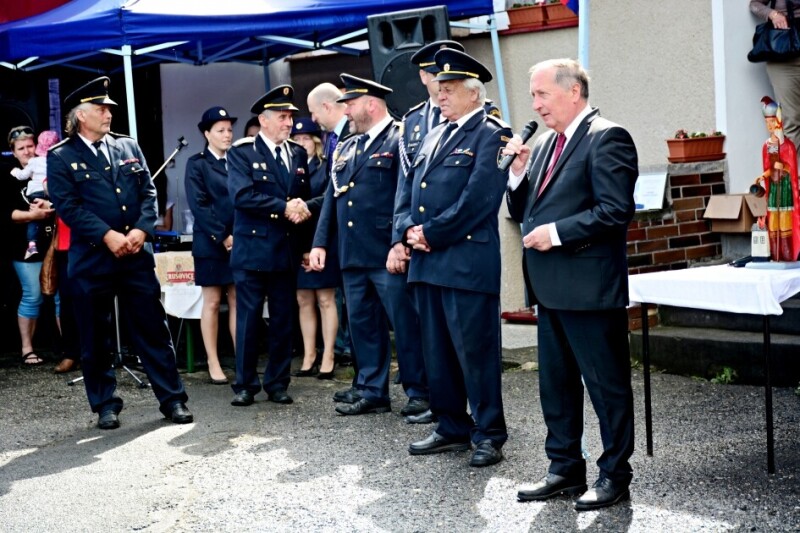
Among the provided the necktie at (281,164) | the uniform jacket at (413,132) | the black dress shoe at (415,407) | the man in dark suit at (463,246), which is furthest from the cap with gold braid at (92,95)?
the black dress shoe at (415,407)

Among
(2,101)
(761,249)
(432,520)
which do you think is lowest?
(432,520)

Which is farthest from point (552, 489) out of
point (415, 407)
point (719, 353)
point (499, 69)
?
point (499, 69)

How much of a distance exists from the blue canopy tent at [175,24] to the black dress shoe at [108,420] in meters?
2.78

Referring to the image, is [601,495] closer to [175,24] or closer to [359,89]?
[359,89]

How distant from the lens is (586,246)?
5.09m

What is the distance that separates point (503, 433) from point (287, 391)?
2.72 m

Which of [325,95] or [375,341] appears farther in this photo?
[325,95]

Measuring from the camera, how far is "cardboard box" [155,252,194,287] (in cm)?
961

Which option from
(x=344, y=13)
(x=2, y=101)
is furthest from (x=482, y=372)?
(x=2, y=101)

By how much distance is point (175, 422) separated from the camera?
7496 mm

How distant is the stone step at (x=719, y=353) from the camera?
24.0 feet

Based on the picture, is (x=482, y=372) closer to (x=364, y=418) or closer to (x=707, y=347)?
(x=364, y=418)

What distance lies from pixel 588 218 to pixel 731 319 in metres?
3.39

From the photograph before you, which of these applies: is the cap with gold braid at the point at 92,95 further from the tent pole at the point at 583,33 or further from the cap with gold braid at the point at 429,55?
the tent pole at the point at 583,33
